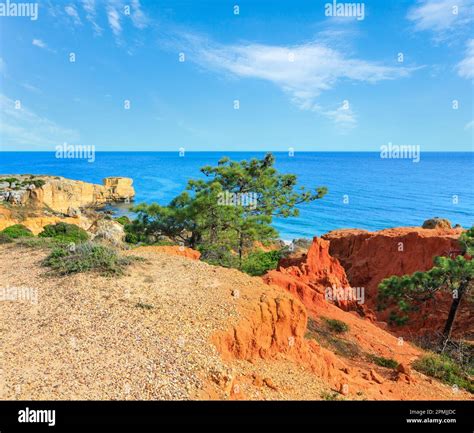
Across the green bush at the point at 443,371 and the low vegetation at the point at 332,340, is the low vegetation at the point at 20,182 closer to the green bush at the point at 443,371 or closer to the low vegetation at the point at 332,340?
the low vegetation at the point at 332,340

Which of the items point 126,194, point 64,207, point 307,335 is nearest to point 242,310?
point 307,335

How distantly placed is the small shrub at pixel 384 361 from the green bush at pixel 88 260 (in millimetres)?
9955

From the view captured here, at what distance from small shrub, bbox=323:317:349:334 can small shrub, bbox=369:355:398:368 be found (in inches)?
72.7

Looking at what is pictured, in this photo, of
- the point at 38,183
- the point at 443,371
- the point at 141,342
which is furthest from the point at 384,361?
the point at 38,183

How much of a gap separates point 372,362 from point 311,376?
4.80 m

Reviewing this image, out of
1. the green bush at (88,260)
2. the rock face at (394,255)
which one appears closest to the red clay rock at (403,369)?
the green bush at (88,260)

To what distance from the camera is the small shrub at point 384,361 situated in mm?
13414

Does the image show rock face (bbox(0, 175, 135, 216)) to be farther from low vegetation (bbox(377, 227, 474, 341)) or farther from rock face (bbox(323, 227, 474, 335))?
low vegetation (bbox(377, 227, 474, 341))

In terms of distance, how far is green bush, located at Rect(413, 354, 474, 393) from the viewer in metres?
12.5

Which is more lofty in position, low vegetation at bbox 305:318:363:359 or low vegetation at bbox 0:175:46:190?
low vegetation at bbox 0:175:46:190

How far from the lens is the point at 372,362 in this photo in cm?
1362

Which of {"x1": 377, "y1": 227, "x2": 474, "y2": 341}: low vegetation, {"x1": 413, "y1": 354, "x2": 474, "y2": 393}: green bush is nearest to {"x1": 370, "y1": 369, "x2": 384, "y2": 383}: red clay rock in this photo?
{"x1": 413, "y1": 354, "x2": 474, "y2": 393}: green bush

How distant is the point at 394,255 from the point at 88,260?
24889mm

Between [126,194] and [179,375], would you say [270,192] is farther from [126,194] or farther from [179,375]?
[126,194]
